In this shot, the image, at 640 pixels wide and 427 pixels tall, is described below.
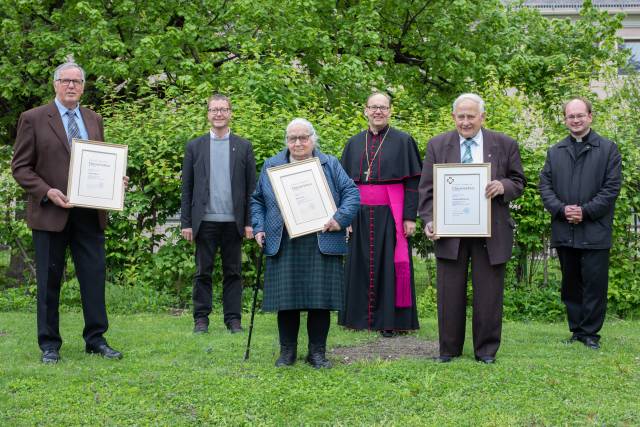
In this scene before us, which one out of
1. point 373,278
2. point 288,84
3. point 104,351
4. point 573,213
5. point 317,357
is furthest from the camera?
point 288,84

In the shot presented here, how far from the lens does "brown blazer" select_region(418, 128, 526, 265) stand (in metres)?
6.61

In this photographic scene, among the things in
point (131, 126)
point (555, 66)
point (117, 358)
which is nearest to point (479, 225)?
point (117, 358)

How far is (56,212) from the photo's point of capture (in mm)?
6590

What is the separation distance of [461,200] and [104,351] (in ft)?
10.5

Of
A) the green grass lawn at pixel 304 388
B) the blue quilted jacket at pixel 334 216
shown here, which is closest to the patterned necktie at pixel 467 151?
the blue quilted jacket at pixel 334 216

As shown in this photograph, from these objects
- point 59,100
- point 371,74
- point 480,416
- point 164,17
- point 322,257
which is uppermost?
point 164,17

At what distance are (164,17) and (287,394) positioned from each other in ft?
36.7

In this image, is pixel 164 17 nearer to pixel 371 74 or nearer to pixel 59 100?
pixel 371 74

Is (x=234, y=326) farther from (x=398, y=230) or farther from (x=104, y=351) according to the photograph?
(x=398, y=230)

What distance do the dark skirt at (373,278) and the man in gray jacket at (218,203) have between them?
3.67 ft

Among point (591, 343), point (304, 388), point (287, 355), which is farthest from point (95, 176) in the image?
point (591, 343)

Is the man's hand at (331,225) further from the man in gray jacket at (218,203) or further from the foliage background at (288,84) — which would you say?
the foliage background at (288,84)

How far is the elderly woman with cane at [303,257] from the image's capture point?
6223 mm

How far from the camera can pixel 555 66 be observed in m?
16.9
